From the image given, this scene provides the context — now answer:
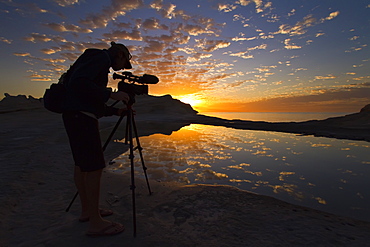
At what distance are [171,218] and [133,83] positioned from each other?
214 cm

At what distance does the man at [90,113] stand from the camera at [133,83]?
0.83 feet

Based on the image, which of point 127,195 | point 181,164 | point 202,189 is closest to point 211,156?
point 181,164

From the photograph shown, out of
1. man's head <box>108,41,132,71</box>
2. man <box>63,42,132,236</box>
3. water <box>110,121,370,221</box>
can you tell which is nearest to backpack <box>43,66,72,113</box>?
man <box>63,42,132,236</box>

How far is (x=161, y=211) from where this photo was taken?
9.93 ft

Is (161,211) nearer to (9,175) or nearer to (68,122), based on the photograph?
(68,122)

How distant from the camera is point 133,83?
2.77m

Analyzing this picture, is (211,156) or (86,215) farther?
(211,156)

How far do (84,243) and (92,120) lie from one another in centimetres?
143

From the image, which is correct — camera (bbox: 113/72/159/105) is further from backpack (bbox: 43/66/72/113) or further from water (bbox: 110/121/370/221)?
water (bbox: 110/121/370/221)

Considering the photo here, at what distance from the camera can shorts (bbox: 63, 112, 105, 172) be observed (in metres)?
2.15

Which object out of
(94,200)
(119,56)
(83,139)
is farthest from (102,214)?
(119,56)

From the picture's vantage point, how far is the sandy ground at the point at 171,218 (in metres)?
2.24

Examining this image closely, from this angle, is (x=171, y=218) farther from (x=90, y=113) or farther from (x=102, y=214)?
(x=90, y=113)

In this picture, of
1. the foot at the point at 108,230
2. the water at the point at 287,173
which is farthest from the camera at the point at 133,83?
the water at the point at 287,173
